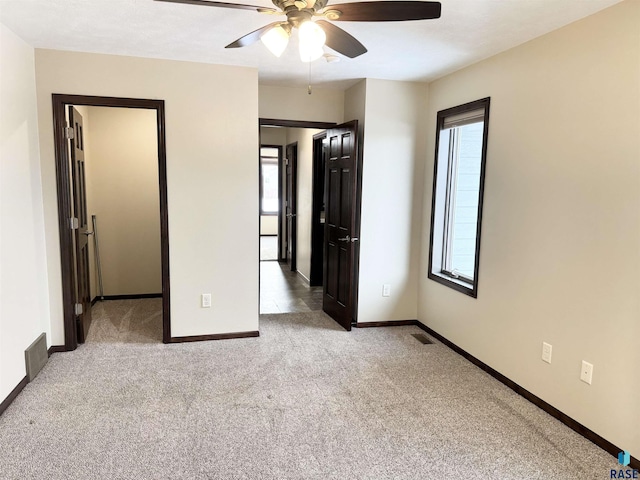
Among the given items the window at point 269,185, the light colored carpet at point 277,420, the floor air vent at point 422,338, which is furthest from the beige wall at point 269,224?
the light colored carpet at point 277,420

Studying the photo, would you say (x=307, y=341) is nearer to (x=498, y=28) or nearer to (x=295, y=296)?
(x=295, y=296)

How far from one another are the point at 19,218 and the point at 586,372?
3719 millimetres

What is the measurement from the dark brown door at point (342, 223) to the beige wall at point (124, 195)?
210 centimetres

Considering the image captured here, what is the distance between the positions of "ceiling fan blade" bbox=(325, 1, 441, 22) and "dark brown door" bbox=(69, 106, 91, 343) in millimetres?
2689

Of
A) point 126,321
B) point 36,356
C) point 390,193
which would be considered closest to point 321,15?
point 390,193

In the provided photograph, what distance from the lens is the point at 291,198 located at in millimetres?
6969

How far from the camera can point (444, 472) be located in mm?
2119

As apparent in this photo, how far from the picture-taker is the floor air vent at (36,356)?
2.92 meters

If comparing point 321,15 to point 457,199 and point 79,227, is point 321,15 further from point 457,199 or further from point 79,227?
point 79,227

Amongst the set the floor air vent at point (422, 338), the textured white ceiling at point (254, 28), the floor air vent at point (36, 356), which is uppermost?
the textured white ceiling at point (254, 28)

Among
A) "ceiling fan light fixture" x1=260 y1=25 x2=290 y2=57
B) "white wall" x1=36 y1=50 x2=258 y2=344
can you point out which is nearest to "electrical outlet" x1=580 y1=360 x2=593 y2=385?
"ceiling fan light fixture" x1=260 y1=25 x2=290 y2=57

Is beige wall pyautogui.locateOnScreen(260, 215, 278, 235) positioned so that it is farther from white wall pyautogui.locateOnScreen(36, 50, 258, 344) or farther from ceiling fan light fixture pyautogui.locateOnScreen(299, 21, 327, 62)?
ceiling fan light fixture pyautogui.locateOnScreen(299, 21, 327, 62)

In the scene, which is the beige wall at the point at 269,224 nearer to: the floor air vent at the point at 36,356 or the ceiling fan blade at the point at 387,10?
the floor air vent at the point at 36,356

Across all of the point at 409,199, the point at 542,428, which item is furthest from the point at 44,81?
the point at 542,428
